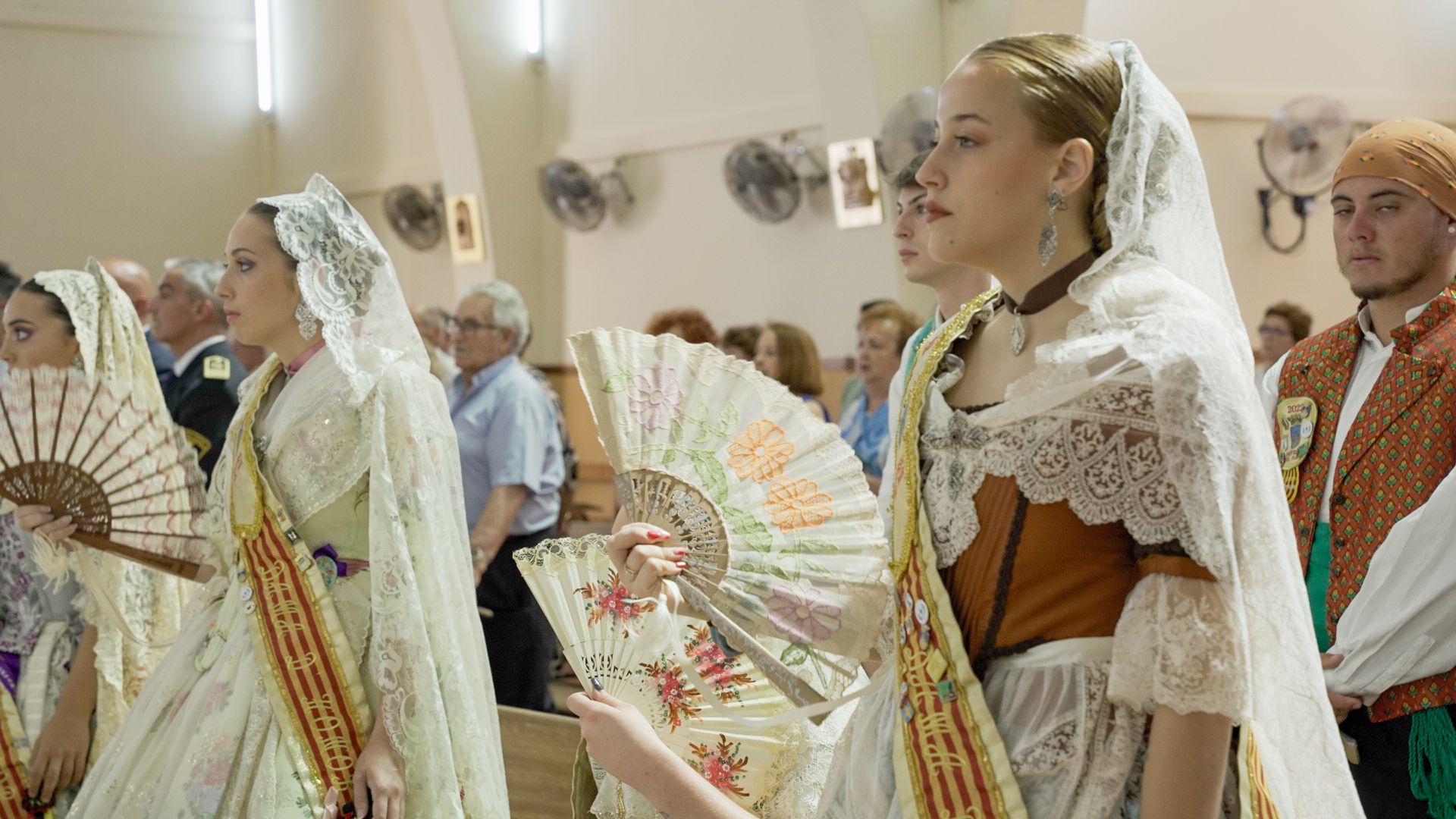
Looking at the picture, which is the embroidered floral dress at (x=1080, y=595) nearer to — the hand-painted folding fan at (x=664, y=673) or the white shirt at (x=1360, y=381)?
the hand-painted folding fan at (x=664, y=673)

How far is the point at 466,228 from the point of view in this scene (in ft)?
32.7

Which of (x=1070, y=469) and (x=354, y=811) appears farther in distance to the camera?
(x=354, y=811)

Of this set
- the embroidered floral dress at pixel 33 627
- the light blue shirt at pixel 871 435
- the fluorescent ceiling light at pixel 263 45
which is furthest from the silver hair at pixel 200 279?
the fluorescent ceiling light at pixel 263 45

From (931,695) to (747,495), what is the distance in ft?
1.33

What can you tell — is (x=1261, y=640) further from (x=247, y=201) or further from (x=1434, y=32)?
(x=247, y=201)

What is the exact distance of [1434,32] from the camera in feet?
25.8

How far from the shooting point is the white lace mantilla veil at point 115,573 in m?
3.12

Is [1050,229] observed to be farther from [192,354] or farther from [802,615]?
[192,354]

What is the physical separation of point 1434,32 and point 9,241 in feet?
33.0

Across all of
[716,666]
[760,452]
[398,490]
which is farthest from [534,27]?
[760,452]

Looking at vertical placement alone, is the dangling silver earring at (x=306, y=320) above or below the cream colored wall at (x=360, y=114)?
below

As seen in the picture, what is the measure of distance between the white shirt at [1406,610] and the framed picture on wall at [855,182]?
17.5 feet

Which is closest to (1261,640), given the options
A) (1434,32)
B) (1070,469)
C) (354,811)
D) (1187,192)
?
(1070,469)

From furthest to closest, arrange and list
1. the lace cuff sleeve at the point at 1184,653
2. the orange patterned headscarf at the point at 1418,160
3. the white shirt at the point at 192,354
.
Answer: the white shirt at the point at 192,354 < the orange patterned headscarf at the point at 1418,160 < the lace cuff sleeve at the point at 1184,653
